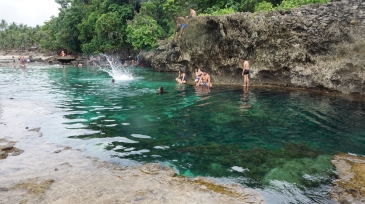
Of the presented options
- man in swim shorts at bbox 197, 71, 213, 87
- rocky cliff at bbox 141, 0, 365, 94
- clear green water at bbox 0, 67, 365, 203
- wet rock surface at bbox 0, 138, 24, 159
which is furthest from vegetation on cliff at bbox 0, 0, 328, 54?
wet rock surface at bbox 0, 138, 24, 159

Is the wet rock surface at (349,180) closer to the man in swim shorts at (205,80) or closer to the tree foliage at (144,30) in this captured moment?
the man in swim shorts at (205,80)

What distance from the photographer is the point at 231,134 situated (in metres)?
8.17

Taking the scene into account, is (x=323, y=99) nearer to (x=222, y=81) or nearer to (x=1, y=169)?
(x=222, y=81)

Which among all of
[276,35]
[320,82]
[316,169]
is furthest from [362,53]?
[316,169]

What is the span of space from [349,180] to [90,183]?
5.07 metres

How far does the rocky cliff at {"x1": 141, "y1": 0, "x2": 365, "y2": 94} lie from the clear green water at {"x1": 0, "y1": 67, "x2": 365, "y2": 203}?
2.04m

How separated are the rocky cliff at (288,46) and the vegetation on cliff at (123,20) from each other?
131 inches

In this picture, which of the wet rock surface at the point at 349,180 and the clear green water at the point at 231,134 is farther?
the clear green water at the point at 231,134

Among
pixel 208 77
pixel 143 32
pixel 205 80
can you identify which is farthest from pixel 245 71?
pixel 143 32

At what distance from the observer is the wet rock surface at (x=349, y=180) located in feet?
15.3

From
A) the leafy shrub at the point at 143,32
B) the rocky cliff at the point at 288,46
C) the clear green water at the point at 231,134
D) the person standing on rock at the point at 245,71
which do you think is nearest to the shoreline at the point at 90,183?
the clear green water at the point at 231,134

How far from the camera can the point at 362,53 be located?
13.1m

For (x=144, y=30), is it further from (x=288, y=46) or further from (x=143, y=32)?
(x=288, y=46)

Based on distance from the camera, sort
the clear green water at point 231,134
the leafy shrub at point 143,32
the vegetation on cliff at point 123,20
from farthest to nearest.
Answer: the leafy shrub at point 143,32 → the vegetation on cliff at point 123,20 → the clear green water at point 231,134
